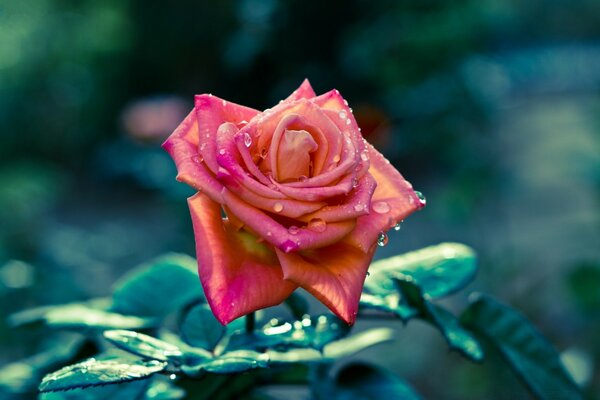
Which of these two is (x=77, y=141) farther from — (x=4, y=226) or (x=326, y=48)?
(x=4, y=226)

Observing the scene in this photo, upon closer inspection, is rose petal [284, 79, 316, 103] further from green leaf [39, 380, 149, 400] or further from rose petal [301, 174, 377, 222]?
green leaf [39, 380, 149, 400]

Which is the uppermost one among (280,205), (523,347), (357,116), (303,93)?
(357,116)

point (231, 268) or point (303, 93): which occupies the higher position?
point (303, 93)

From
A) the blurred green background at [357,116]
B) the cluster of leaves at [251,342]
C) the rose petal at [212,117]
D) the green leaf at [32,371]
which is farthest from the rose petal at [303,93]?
the blurred green background at [357,116]

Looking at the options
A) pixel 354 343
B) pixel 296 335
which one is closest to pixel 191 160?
pixel 296 335

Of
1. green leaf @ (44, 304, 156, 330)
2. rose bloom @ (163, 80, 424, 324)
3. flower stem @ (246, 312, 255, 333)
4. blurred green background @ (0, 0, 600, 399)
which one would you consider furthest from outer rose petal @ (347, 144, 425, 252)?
blurred green background @ (0, 0, 600, 399)

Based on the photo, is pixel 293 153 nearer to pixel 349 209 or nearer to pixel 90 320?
pixel 349 209

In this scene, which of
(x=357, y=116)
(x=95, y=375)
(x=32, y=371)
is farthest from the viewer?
(x=357, y=116)

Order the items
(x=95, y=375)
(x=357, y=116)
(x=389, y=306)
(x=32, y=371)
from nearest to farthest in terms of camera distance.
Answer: (x=95, y=375), (x=389, y=306), (x=32, y=371), (x=357, y=116)
